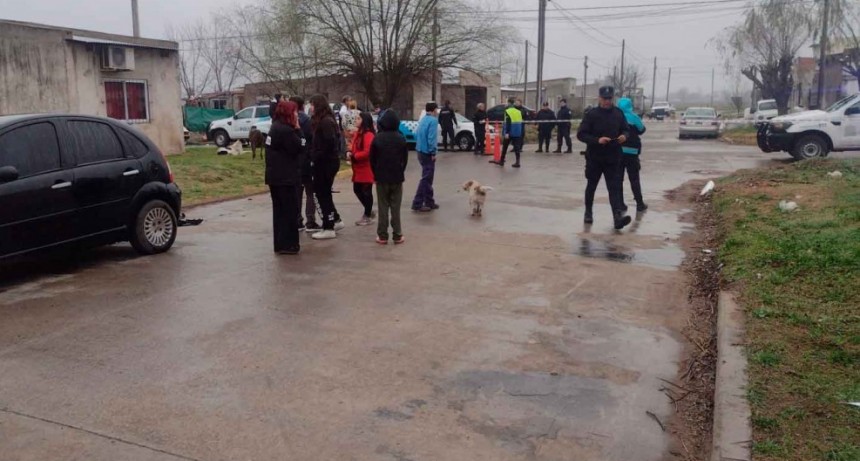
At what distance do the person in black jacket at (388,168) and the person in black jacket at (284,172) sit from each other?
100 cm

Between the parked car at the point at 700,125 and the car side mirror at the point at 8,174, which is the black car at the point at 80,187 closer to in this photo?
the car side mirror at the point at 8,174

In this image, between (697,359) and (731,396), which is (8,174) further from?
(731,396)

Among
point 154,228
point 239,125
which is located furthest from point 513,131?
point 154,228

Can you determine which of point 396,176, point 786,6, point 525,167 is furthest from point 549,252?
point 786,6

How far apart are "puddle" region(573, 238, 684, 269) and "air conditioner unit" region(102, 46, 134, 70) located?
14.4 metres

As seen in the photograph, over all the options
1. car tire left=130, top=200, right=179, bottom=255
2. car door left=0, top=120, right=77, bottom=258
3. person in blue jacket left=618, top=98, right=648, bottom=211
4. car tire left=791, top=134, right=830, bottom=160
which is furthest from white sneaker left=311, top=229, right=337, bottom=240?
car tire left=791, top=134, right=830, bottom=160

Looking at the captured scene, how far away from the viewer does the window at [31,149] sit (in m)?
6.97

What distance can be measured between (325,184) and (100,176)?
2817 mm

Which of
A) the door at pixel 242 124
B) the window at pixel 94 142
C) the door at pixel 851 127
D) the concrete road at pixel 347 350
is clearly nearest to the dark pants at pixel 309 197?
the concrete road at pixel 347 350

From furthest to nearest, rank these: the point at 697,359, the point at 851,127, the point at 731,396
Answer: the point at 851,127
the point at 697,359
the point at 731,396

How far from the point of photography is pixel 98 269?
7.86 m

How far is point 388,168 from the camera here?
9047 mm

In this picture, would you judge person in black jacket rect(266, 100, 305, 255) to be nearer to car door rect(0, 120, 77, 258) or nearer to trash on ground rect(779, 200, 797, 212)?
car door rect(0, 120, 77, 258)

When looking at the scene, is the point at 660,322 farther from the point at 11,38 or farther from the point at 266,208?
the point at 11,38
